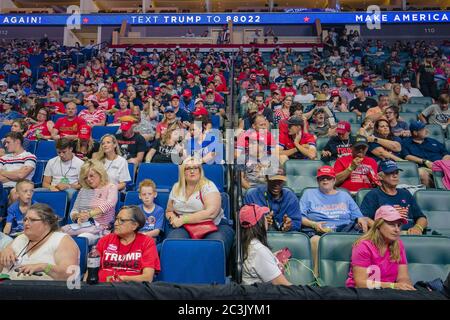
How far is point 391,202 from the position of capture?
357 centimetres

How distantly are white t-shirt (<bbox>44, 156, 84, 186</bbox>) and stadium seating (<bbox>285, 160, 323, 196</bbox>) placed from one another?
2316mm

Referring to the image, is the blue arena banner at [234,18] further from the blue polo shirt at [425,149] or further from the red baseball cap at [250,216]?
the red baseball cap at [250,216]

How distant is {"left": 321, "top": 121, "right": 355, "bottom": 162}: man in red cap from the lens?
4743 mm

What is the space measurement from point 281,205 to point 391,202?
97cm

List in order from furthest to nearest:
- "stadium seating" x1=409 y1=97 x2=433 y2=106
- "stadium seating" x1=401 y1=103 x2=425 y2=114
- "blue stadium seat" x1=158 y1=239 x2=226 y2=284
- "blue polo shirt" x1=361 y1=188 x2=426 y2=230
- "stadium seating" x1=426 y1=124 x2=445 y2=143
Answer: "stadium seating" x1=409 y1=97 x2=433 y2=106
"stadium seating" x1=401 y1=103 x2=425 y2=114
"stadium seating" x1=426 y1=124 x2=445 y2=143
"blue polo shirt" x1=361 y1=188 x2=426 y2=230
"blue stadium seat" x1=158 y1=239 x2=226 y2=284

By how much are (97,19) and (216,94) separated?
11.4m

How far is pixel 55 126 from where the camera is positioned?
5863mm

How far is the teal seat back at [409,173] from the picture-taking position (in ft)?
14.4

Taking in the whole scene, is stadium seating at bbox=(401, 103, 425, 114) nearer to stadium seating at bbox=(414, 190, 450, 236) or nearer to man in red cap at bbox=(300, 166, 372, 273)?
stadium seating at bbox=(414, 190, 450, 236)

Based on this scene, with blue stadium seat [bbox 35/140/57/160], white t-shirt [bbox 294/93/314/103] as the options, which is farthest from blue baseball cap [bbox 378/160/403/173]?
white t-shirt [bbox 294/93/314/103]

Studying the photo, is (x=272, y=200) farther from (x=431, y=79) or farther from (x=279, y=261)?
(x=431, y=79)

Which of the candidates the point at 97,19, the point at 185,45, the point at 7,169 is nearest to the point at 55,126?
the point at 7,169

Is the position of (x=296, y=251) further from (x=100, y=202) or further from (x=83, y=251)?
(x=100, y=202)

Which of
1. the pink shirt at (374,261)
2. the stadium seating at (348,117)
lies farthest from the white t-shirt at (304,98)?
the pink shirt at (374,261)
